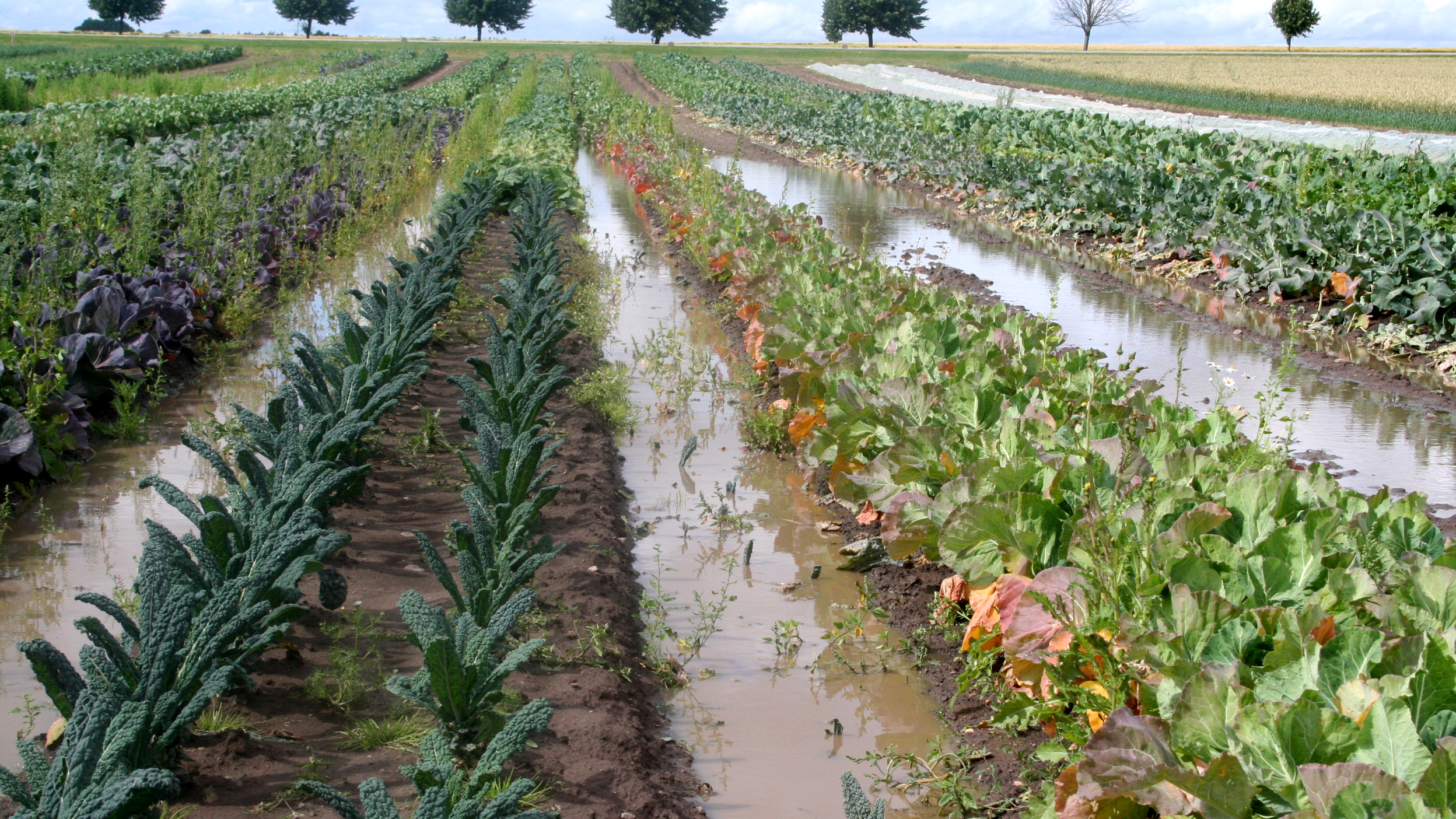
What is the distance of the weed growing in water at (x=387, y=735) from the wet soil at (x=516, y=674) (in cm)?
3

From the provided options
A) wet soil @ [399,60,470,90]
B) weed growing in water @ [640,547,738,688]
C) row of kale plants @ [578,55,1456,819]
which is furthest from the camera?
wet soil @ [399,60,470,90]

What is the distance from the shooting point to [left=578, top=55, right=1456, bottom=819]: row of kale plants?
6.84 ft

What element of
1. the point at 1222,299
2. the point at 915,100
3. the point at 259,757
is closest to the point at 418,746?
the point at 259,757

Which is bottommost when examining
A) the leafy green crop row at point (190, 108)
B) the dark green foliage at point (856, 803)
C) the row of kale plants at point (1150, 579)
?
the dark green foliage at point (856, 803)

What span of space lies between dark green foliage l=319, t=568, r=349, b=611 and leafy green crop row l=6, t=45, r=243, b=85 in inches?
1164

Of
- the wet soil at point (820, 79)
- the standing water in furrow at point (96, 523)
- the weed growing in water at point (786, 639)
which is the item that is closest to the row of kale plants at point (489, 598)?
the weed growing in water at point (786, 639)

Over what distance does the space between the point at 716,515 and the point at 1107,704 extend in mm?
2900

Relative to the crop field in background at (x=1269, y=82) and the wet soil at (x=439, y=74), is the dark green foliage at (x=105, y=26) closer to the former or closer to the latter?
the wet soil at (x=439, y=74)

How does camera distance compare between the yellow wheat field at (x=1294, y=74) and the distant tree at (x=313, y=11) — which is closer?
the yellow wheat field at (x=1294, y=74)

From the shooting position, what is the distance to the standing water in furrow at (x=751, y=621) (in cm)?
344

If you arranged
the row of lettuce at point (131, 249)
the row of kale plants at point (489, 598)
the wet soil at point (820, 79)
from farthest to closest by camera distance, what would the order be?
the wet soil at point (820, 79)
the row of lettuce at point (131, 249)
the row of kale plants at point (489, 598)

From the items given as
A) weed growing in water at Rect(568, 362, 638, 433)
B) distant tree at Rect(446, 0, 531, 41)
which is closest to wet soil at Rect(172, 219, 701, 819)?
weed growing in water at Rect(568, 362, 638, 433)

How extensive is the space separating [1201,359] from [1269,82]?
38.8m

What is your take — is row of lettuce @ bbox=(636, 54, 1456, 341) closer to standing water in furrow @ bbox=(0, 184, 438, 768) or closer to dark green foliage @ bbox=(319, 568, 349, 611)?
dark green foliage @ bbox=(319, 568, 349, 611)
